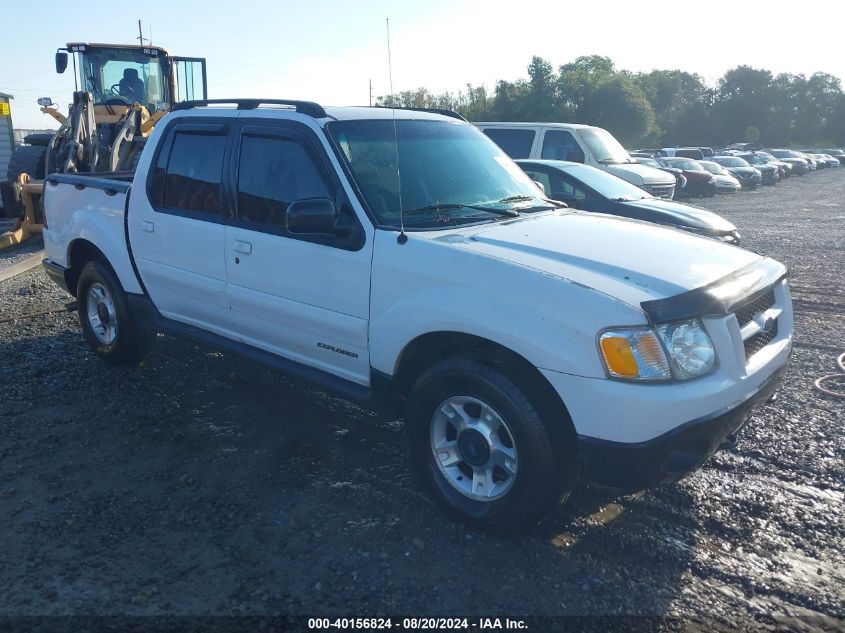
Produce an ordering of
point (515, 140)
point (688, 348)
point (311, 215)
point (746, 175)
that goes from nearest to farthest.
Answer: point (688, 348) < point (311, 215) < point (515, 140) < point (746, 175)

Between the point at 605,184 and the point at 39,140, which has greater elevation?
the point at 39,140

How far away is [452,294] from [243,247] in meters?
1.62

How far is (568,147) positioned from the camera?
13.7 m

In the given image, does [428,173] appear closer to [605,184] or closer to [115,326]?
[115,326]

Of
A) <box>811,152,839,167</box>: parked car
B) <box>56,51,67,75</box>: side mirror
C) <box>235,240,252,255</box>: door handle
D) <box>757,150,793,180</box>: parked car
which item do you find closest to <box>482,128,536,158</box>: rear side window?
<box>56,51,67,75</box>: side mirror

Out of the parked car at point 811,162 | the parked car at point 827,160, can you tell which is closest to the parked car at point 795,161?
the parked car at point 811,162

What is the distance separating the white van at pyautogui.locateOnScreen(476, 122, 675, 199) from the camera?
1367 cm

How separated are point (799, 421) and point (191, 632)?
13.1ft

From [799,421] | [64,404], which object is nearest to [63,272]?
[64,404]

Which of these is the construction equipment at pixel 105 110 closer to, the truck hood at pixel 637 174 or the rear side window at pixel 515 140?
the rear side window at pixel 515 140

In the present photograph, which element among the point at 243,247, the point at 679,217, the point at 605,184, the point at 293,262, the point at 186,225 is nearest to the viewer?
the point at 293,262

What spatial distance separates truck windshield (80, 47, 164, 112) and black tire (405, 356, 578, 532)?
13.3 meters

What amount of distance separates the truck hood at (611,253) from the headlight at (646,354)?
5.6 inches

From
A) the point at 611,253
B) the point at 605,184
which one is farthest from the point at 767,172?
the point at 611,253
